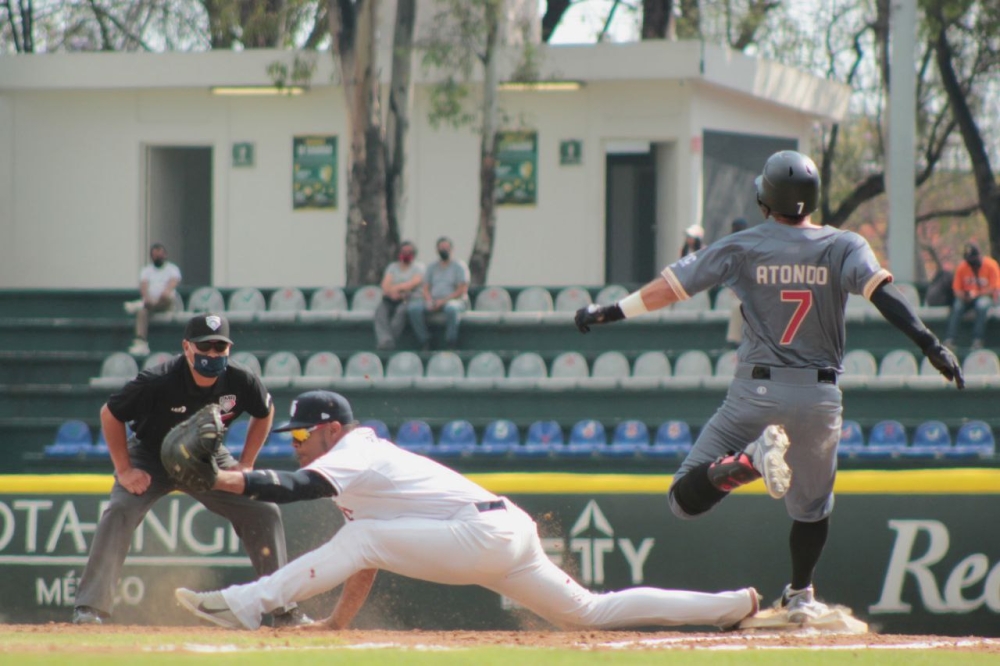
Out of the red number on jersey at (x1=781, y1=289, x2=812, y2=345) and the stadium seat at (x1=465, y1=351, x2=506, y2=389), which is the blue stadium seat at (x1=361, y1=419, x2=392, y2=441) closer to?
the stadium seat at (x1=465, y1=351, x2=506, y2=389)

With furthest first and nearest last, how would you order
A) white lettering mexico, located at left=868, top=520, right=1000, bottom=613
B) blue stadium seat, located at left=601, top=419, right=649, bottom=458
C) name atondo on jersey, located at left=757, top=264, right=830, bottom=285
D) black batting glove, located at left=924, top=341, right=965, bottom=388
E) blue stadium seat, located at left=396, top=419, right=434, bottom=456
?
blue stadium seat, located at left=396, top=419, right=434, bottom=456, blue stadium seat, located at left=601, top=419, right=649, bottom=458, white lettering mexico, located at left=868, top=520, right=1000, bottom=613, name atondo on jersey, located at left=757, top=264, right=830, bottom=285, black batting glove, located at left=924, top=341, right=965, bottom=388

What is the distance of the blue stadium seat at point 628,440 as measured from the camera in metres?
12.8

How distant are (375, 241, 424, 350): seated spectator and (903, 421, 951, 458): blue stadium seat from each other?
536 centimetres

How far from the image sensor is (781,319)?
5.51 metres

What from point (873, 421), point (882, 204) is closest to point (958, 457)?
point (873, 421)

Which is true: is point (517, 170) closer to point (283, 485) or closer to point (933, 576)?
point (933, 576)

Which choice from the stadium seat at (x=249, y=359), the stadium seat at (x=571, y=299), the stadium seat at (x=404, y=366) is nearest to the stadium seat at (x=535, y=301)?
the stadium seat at (x=571, y=299)

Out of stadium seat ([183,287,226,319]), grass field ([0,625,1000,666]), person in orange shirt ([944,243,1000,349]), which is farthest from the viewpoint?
stadium seat ([183,287,226,319])

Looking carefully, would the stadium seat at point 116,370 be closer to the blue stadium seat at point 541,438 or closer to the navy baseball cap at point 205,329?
the blue stadium seat at point 541,438

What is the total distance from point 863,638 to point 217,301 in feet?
35.7

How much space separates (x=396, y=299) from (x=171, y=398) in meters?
7.70

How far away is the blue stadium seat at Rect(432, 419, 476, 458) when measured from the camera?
13.1 meters

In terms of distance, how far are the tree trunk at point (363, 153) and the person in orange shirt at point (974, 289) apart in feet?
22.2


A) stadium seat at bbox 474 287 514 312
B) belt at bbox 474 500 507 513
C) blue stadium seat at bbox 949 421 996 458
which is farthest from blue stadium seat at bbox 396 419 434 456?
belt at bbox 474 500 507 513
